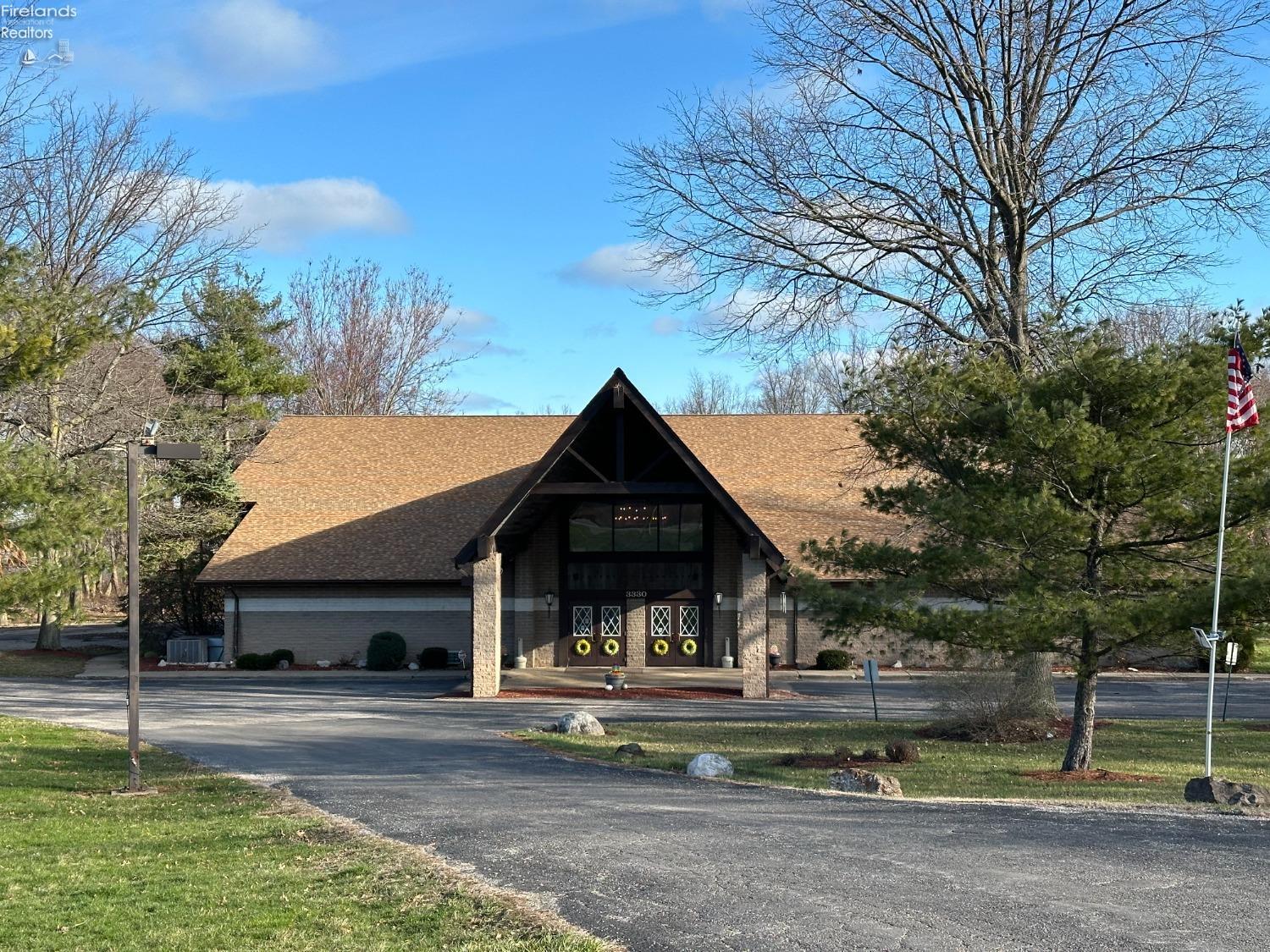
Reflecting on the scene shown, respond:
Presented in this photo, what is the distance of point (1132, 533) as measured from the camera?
60.1ft

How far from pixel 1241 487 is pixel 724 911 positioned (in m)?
11.4

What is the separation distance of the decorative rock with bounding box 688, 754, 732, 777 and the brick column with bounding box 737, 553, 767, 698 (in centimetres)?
1309

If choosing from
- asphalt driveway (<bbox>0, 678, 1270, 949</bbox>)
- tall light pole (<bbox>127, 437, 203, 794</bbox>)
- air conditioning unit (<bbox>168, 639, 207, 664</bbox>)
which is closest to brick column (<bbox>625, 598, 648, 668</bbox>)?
air conditioning unit (<bbox>168, 639, 207, 664</bbox>)

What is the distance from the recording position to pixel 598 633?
121ft

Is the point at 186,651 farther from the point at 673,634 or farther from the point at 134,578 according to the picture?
the point at 134,578

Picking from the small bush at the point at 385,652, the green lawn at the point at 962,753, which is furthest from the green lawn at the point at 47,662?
the green lawn at the point at 962,753

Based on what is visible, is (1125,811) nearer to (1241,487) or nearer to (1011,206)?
(1241,487)

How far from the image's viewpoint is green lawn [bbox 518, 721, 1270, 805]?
52.8ft

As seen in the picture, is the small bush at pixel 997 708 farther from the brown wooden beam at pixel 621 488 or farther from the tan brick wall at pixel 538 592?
the tan brick wall at pixel 538 592

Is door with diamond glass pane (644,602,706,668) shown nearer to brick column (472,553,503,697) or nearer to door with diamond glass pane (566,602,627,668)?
door with diamond glass pane (566,602,627,668)

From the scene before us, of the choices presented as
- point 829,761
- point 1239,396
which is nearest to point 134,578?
point 829,761

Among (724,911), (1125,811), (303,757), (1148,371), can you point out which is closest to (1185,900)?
(724,911)

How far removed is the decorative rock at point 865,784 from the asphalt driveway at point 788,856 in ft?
2.34

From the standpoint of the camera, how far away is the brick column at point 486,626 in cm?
3041
